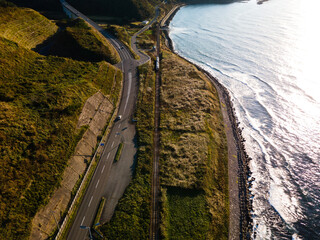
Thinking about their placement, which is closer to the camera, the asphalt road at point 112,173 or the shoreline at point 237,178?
the asphalt road at point 112,173

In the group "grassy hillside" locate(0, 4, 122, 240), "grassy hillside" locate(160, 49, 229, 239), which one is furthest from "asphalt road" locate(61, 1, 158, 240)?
"grassy hillside" locate(160, 49, 229, 239)

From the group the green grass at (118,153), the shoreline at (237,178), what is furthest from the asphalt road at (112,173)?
the shoreline at (237,178)

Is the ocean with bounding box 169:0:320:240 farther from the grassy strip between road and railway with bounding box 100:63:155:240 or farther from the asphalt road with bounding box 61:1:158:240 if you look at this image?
the asphalt road with bounding box 61:1:158:240

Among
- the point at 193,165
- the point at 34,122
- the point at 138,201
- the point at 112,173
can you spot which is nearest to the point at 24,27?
the point at 34,122

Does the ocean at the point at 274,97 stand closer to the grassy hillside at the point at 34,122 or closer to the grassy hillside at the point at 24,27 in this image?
the grassy hillside at the point at 34,122

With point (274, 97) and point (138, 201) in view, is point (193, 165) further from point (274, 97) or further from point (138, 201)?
point (274, 97)

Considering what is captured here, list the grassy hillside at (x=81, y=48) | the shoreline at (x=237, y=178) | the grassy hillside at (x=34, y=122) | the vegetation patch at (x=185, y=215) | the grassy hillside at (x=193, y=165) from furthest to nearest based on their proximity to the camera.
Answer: the grassy hillside at (x=81, y=48) → the shoreline at (x=237, y=178) → the grassy hillside at (x=193, y=165) → the vegetation patch at (x=185, y=215) → the grassy hillside at (x=34, y=122)
